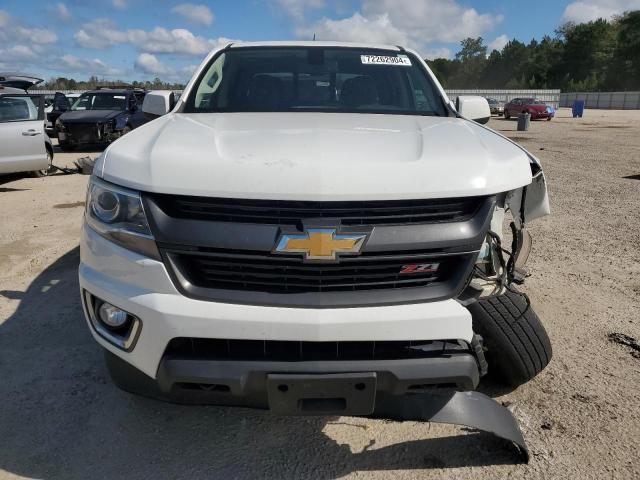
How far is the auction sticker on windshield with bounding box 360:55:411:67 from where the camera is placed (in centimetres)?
386

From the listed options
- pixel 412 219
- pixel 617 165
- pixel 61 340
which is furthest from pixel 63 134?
pixel 412 219

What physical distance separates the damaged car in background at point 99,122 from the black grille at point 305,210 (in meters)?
12.6

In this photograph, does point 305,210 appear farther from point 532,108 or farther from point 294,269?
point 532,108

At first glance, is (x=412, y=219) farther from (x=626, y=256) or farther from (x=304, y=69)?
(x=626, y=256)

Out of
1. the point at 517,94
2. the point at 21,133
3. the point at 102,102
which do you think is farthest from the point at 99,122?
the point at 517,94

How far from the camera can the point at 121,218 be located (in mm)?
2176

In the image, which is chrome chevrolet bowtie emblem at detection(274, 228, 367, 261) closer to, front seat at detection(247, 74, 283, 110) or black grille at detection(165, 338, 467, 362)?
black grille at detection(165, 338, 467, 362)

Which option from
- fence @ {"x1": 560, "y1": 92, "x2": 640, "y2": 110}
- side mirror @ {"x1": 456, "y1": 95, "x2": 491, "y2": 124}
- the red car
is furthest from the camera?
fence @ {"x1": 560, "y1": 92, "x2": 640, "y2": 110}

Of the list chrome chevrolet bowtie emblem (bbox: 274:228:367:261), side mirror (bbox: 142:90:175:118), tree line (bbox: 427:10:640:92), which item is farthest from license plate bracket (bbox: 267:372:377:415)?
tree line (bbox: 427:10:640:92)

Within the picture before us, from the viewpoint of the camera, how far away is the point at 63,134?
1461 cm

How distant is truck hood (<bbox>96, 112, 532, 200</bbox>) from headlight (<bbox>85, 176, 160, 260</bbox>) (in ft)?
Answer: 0.18

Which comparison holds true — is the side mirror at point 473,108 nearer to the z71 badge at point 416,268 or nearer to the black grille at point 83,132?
the z71 badge at point 416,268

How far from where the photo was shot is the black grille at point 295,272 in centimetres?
206

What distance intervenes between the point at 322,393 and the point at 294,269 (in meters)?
0.47
